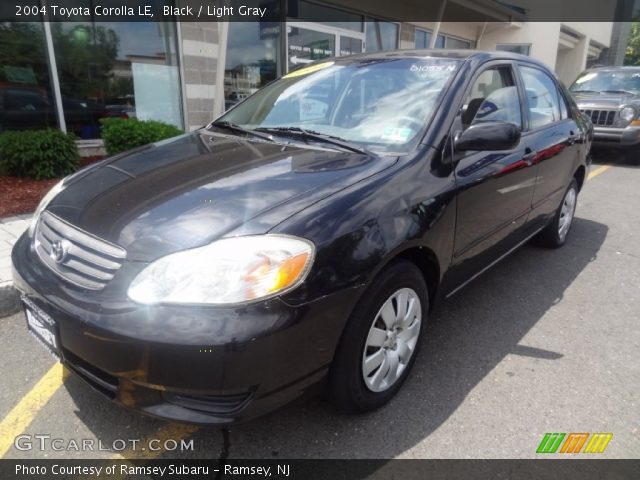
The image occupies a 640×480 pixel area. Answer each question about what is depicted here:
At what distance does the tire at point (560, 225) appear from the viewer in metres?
4.36

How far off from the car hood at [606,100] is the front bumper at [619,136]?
0.46m

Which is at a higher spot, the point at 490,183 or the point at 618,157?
the point at 490,183

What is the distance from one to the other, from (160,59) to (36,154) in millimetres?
2846

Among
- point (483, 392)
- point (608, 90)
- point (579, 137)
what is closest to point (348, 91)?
point (483, 392)

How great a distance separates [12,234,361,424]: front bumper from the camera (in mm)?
1632

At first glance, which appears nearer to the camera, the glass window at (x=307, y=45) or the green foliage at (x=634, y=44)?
the glass window at (x=307, y=45)

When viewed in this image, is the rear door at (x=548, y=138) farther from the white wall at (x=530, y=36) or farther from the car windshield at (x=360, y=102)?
the white wall at (x=530, y=36)

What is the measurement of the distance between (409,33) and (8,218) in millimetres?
10987

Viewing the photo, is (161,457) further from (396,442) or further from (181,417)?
(396,442)

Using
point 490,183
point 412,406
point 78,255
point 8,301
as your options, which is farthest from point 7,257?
point 490,183

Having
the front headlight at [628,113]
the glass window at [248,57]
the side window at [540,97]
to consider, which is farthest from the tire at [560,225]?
the glass window at [248,57]

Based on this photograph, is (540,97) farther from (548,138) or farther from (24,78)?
(24,78)

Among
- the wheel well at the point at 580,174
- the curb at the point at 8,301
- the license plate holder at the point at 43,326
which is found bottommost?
the curb at the point at 8,301

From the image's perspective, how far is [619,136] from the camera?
8797 millimetres
